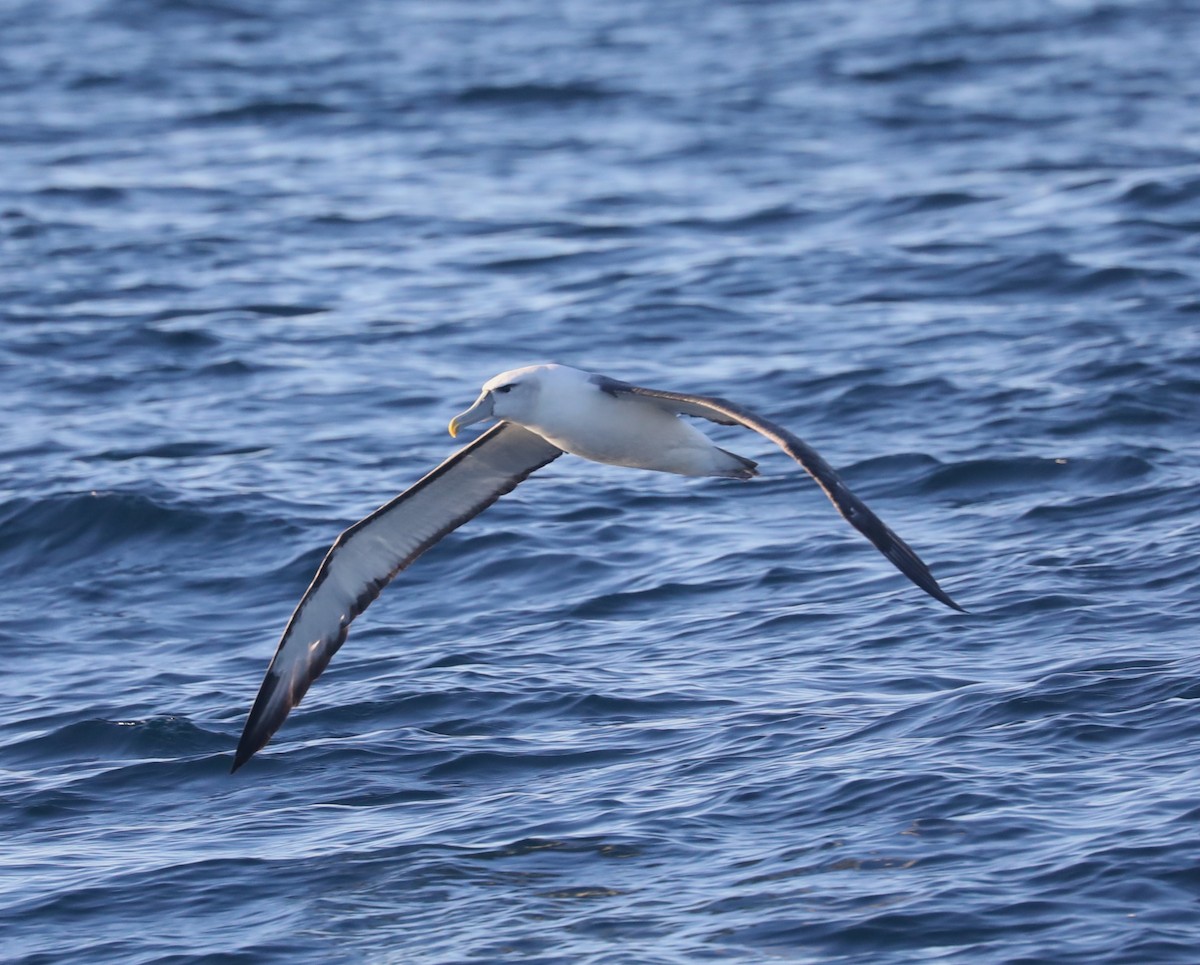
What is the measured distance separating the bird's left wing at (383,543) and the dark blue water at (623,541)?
1.32 feet

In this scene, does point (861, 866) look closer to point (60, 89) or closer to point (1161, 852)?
point (1161, 852)

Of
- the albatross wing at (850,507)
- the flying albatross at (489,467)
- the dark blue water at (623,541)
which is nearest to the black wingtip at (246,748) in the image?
the flying albatross at (489,467)

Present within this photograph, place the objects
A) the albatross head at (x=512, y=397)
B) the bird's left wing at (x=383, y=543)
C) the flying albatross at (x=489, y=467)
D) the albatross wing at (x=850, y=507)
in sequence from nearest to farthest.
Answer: the albatross wing at (x=850, y=507) < the albatross head at (x=512, y=397) < the flying albatross at (x=489, y=467) < the bird's left wing at (x=383, y=543)

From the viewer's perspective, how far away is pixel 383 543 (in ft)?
37.7

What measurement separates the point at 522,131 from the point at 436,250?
658cm

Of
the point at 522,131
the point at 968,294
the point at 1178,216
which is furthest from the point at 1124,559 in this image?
the point at 522,131

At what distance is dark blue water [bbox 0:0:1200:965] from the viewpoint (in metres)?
9.00

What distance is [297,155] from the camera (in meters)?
27.7

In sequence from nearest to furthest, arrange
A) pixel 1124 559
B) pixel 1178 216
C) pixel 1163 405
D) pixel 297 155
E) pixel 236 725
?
pixel 236 725 < pixel 1124 559 < pixel 1163 405 < pixel 1178 216 < pixel 297 155

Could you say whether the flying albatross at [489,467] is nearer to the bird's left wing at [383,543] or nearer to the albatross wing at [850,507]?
the bird's left wing at [383,543]

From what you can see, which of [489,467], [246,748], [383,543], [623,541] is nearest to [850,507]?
[489,467]

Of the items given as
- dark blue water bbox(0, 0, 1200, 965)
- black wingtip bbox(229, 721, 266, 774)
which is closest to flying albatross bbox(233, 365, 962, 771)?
black wingtip bbox(229, 721, 266, 774)

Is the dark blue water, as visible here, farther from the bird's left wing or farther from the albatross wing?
the albatross wing

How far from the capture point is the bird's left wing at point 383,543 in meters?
11.1
